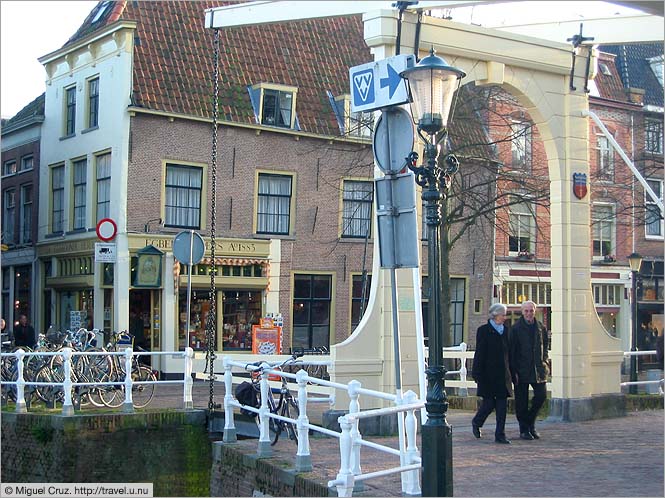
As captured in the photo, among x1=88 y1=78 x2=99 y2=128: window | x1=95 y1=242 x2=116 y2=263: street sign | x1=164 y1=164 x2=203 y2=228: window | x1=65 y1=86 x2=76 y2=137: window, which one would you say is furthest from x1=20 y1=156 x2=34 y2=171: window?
x1=95 y1=242 x2=116 y2=263: street sign

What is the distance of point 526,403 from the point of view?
11.1 metres

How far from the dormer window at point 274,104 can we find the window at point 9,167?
7.58m

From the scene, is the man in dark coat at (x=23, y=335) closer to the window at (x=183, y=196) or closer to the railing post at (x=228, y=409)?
the window at (x=183, y=196)

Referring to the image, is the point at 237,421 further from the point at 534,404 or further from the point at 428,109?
the point at 428,109

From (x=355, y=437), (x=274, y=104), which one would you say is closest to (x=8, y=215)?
(x=274, y=104)

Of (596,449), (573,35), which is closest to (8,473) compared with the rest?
(596,449)

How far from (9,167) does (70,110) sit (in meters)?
3.68

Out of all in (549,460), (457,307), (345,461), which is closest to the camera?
(345,461)

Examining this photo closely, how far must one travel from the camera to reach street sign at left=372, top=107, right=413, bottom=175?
779 cm

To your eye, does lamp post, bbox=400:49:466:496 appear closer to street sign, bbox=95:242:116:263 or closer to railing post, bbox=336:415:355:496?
railing post, bbox=336:415:355:496

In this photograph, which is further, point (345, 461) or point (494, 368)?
point (494, 368)

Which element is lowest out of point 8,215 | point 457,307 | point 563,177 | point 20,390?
point 20,390

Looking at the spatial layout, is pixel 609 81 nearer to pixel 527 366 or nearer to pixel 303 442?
pixel 527 366

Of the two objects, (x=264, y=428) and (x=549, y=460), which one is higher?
(x=264, y=428)
